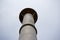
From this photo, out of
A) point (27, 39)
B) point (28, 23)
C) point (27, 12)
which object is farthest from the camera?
point (27, 12)

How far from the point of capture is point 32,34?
6.61 meters

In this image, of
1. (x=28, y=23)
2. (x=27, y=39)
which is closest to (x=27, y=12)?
(x=28, y=23)

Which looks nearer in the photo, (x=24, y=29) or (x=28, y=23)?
(x=24, y=29)

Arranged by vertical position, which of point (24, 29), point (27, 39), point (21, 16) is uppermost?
point (21, 16)

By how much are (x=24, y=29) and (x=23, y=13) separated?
10.4 feet

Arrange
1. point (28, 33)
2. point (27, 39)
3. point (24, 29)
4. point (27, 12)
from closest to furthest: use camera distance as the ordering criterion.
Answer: point (27, 39), point (28, 33), point (24, 29), point (27, 12)

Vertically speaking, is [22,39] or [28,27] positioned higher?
[28,27]

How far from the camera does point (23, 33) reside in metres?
6.66

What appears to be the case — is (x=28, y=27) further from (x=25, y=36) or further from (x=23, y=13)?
(x=23, y=13)

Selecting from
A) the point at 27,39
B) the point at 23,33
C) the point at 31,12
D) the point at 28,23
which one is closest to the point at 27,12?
the point at 31,12

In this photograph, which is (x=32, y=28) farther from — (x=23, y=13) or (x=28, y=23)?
(x=23, y=13)

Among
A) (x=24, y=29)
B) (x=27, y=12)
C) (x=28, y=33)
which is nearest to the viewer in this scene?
(x=28, y=33)

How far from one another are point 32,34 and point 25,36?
40 cm

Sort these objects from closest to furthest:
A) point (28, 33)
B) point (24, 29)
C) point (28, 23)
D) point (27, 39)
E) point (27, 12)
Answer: point (27, 39) → point (28, 33) → point (24, 29) → point (28, 23) → point (27, 12)
